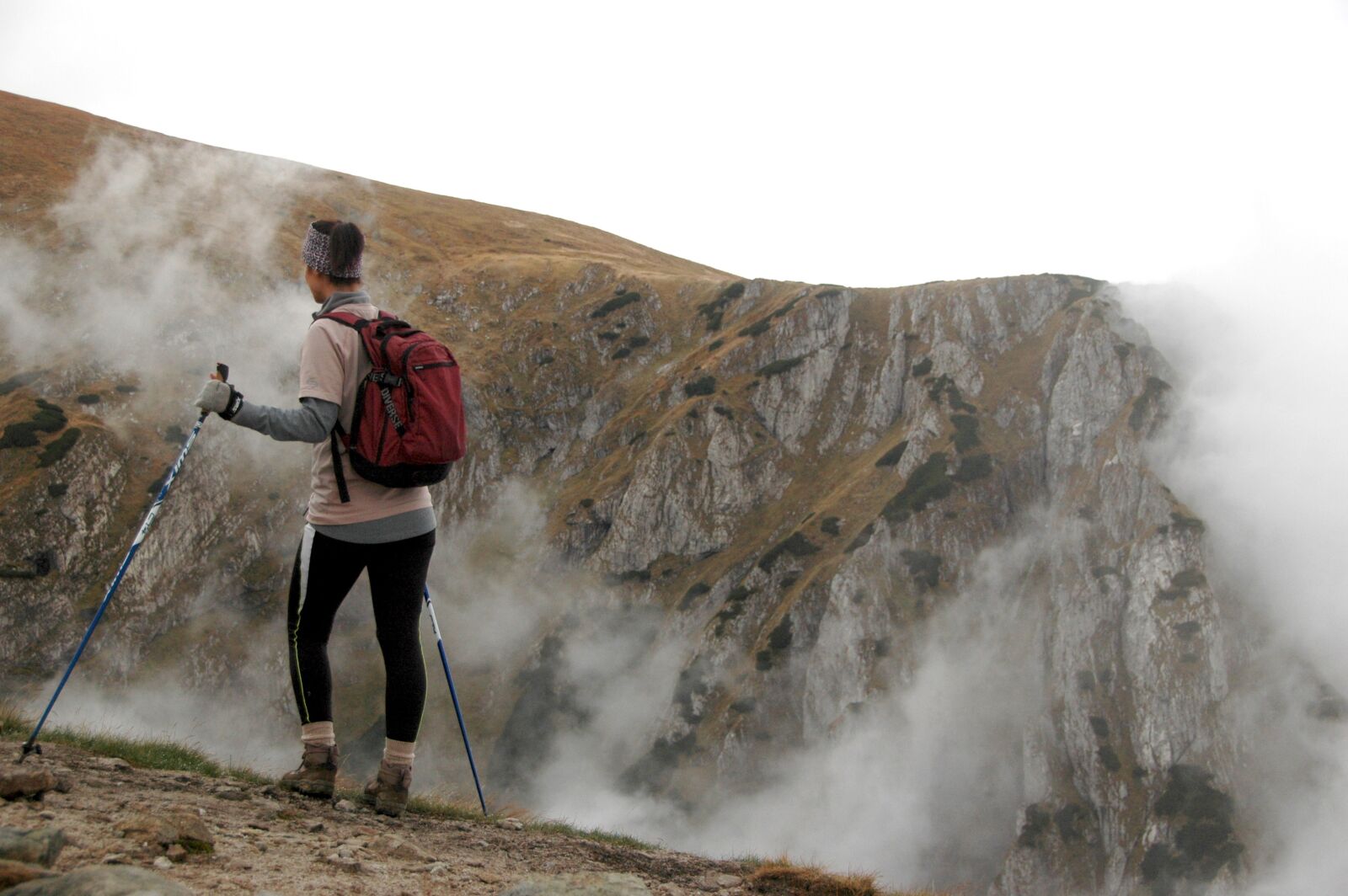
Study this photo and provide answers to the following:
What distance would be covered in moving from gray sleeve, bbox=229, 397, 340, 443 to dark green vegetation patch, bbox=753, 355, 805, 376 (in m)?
96.9

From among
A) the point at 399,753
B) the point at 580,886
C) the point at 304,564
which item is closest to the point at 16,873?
the point at 580,886

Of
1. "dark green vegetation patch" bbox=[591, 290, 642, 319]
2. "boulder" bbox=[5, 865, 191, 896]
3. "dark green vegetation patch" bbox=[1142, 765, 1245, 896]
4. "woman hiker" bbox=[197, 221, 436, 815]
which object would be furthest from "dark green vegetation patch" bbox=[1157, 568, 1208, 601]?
"boulder" bbox=[5, 865, 191, 896]

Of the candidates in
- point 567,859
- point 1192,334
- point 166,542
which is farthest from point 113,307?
point 1192,334

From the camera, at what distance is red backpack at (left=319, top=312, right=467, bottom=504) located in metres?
6.79

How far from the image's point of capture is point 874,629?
78.0 metres

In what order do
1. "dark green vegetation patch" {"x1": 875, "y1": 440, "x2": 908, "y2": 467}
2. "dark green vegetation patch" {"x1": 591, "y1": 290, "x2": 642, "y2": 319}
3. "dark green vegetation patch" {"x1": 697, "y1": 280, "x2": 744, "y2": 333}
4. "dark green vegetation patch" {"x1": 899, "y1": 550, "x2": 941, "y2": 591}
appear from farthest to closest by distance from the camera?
"dark green vegetation patch" {"x1": 591, "y1": 290, "x2": 642, "y2": 319}
"dark green vegetation patch" {"x1": 697, "y1": 280, "x2": 744, "y2": 333}
"dark green vegetation patch" {"x1": 875, "y1": 440, "x2": 908, "y2": 467}
"dark green vegetation patch" {"x1": 899, "y1": 550, "x2": 941, "y2": 591}

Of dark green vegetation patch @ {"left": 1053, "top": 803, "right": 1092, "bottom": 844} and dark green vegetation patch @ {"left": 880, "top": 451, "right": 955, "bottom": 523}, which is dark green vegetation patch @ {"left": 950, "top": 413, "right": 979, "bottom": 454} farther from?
dark green vegetation patch @ {"left": 1053, "top": 803, "right": 1092, "bottom": 844}

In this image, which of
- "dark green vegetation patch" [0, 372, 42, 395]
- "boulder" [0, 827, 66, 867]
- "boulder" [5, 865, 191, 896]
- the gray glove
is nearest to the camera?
"boulder" [5, 865, 191, 896]

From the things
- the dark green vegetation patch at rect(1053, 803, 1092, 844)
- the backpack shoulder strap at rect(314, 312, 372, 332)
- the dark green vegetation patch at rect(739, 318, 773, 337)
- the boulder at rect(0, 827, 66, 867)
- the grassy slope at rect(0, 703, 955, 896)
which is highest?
the dark green vegetation patch at rect(739, 318, 773, 337)

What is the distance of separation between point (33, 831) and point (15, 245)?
11602cm

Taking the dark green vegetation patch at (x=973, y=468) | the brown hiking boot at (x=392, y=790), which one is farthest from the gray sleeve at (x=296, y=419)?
the dark green vegetation patch at (x=973, y=468)

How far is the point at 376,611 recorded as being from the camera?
7.38m

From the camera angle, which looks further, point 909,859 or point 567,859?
point 909,859

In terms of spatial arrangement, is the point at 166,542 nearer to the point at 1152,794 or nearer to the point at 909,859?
the point at 909,859
